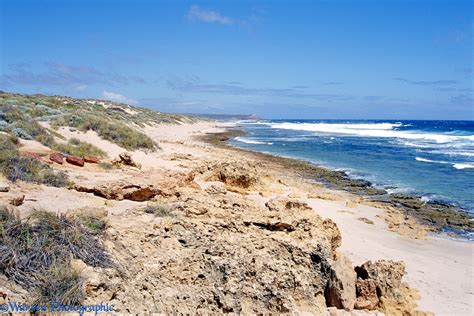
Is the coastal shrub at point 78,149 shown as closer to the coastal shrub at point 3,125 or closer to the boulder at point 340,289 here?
the coastal shrub at point 3,125

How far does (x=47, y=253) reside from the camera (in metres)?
4.31

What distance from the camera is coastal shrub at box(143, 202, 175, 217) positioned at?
6.13 m

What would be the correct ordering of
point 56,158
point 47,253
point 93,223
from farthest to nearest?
point 56,158, point 93,223, point 47,253

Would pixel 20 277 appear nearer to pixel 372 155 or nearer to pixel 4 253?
pixel 4 253

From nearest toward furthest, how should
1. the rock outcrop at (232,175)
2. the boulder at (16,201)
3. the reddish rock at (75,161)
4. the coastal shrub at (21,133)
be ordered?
1. the boulder at (16,201)
2. the reddish rock at (75,161)
3. the rock outcrop at (232,175)
4. the coastal shrub at (21,133)

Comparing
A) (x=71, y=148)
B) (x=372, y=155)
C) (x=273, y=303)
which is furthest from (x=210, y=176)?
(x=372, y=155)

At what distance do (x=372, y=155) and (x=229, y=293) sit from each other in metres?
26.5

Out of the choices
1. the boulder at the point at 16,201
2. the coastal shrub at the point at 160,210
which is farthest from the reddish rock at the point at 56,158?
the coastal shrub at the point at 160,210

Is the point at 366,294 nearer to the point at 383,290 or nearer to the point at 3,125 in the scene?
the point at 383,290

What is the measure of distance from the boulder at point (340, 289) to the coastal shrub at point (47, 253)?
2826mm

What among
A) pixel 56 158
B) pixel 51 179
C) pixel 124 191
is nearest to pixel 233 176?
pixel 124 191

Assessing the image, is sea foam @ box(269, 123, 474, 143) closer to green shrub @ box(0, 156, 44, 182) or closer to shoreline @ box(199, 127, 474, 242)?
shoreline @ box(199, 127, 474, 242)

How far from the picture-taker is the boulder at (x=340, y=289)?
5.14 m

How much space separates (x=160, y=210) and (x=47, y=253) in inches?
82.6
